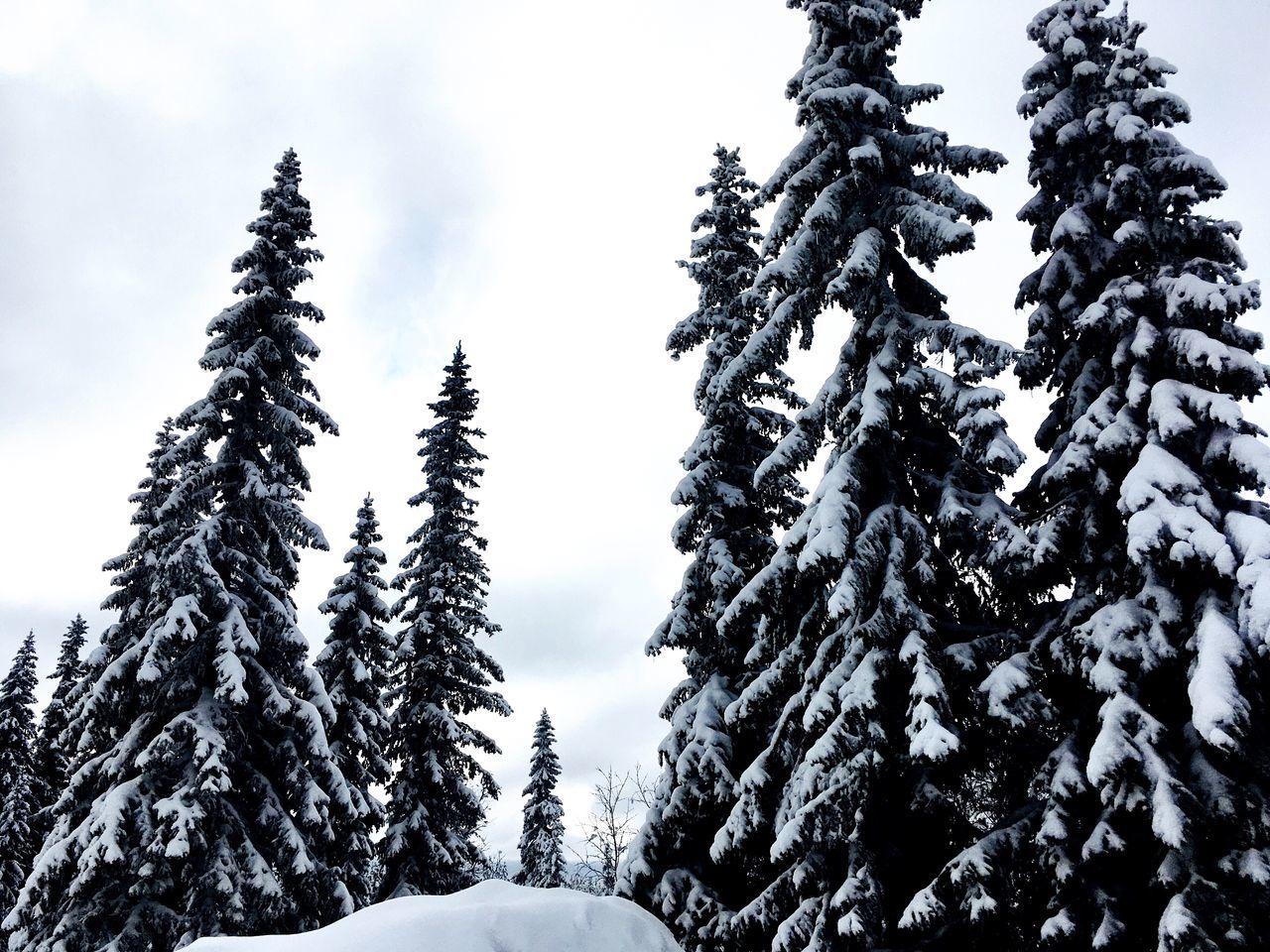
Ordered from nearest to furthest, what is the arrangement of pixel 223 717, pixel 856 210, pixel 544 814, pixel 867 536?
pixel 867 536 → pixel 856 210 → pixel 223 717 → pixel 544 814

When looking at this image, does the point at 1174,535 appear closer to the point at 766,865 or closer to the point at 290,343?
the point at 766,865

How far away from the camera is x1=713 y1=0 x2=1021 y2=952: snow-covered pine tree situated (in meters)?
10.1

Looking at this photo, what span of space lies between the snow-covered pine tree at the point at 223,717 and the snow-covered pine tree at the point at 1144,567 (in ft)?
41.0

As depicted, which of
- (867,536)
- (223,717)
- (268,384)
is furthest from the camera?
(268,384)

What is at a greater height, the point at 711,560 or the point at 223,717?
the point at 711,560

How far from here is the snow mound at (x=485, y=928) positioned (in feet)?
24.1

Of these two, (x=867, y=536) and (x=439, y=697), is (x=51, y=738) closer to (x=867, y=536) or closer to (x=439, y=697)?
(x=439, y=697)

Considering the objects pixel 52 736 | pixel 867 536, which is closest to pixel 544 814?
pixel 52 736

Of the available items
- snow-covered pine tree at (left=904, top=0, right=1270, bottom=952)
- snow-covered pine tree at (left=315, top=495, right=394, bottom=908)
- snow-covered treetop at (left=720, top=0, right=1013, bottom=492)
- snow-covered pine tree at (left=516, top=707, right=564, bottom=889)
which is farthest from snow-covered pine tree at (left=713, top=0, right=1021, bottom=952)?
snow-covered pine tree at (left=516, top=707, right=564, bottom=889)

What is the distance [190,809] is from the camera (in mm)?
14094

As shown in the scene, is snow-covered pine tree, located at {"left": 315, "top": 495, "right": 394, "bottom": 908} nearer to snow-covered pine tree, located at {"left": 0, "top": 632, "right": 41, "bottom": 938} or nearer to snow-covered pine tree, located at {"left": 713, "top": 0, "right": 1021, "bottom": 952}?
snow-covered pine tree, located at {"left": 713, "top": 0, "right": 1021, "bottom": 952}

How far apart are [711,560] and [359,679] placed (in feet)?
40.7

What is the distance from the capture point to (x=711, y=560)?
51.6 ft

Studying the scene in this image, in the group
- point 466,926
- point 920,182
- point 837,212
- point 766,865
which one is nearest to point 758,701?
point 766,865
